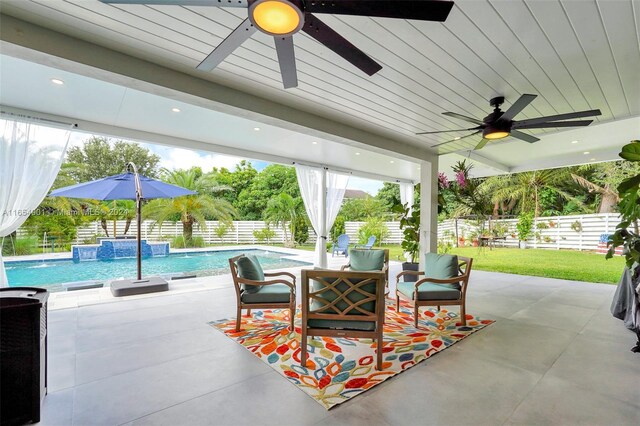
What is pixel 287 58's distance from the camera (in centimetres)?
196

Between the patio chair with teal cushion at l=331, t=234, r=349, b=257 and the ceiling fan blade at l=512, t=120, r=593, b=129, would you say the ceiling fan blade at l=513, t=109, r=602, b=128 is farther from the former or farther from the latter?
the patio chair with teal cushion at l=331, t=234, r=349, b=257

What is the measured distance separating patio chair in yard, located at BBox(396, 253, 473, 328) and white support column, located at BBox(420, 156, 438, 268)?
68.4 inches

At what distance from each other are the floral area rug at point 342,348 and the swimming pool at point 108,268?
14.5 ft

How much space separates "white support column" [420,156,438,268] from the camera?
18.5 feet

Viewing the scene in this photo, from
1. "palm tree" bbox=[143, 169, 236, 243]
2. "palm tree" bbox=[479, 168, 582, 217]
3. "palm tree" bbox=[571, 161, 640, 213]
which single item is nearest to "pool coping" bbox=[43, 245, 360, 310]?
"palm tree" bbox=[143, 169, 236, 243]

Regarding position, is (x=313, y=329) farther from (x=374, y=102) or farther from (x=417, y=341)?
(x=374, y=102)

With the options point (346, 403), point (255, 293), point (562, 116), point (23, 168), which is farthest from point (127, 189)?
point (562, 116)

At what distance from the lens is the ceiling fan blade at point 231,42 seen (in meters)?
1.67

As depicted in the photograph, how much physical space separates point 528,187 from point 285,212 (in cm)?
985

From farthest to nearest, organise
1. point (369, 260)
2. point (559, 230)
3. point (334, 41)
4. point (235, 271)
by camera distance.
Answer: point (559, 230), point (369, 260), point (235, 271), point (334, 41)

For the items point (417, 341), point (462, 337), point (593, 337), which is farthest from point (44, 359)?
point (593, 337)

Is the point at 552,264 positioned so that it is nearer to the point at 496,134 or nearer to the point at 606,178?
the point at 606,178

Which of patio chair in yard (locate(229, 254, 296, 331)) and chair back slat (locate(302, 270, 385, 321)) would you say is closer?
chair back slat (locate(302, 270, 385, 321))

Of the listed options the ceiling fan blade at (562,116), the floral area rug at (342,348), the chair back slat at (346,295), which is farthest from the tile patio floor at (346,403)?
the ceiling fan blade at (562,116)
